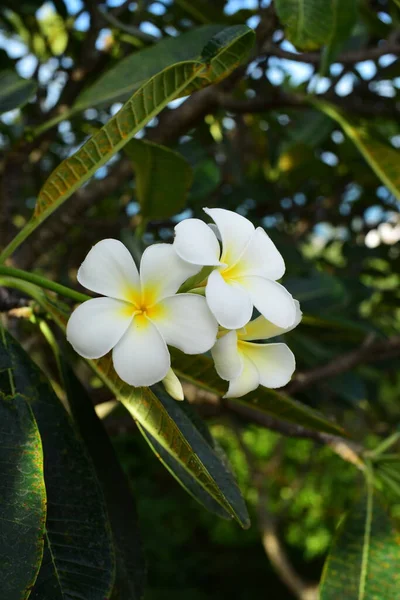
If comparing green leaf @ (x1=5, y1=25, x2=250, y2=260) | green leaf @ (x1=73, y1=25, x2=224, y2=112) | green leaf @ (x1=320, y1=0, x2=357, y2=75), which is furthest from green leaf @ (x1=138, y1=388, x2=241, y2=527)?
green leaf @ (x1=320, y1=0, x2=357, y2=75)

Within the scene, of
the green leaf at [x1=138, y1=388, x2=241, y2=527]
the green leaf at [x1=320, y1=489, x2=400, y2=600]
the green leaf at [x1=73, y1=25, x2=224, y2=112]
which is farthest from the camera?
the green leaf at [x1=73, y1=25, x2=224, y2=112]

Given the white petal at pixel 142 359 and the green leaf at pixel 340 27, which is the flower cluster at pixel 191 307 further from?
the green leaf at pixel 340 27

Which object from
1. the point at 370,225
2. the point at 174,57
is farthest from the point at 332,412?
the point at 174,57

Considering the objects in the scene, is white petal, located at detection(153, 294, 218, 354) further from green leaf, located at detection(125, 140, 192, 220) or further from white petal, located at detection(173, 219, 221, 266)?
green leaf, located at detection(125, 140, 192, 220)

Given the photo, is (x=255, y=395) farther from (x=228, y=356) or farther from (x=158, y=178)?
(x=158, y=178)

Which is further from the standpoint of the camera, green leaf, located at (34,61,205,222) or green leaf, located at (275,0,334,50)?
green leaf, located at (275,0,334,50)

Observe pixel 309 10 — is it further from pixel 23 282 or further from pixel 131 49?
pixel 131 49

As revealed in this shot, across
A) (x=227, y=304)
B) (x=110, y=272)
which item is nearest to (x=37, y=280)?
(x=110, y=272)
